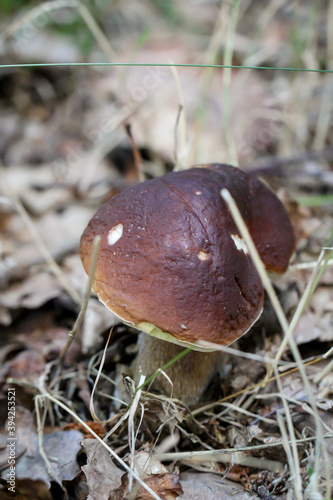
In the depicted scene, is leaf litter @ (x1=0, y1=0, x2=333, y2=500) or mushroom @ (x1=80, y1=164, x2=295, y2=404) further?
leaf litter @ (x1=0, y1=0, x2=333, y2=500)

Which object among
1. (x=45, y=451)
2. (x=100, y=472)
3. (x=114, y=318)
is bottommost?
(x=45, y=451)

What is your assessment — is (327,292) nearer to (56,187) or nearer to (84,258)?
(84,258)

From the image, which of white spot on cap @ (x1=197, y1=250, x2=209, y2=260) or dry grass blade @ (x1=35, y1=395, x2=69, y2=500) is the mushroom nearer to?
white spot on cap @ (x1=197, y1=250, x2=209, y2=260)

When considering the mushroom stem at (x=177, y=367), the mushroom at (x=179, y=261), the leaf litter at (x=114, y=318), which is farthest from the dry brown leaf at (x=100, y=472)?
the mushroom at (x=179, y=261)

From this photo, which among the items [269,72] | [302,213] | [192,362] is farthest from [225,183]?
[269,72]

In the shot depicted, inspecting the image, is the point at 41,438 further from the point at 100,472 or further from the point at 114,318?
the point at 114,318

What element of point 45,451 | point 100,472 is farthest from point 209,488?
point 45,451

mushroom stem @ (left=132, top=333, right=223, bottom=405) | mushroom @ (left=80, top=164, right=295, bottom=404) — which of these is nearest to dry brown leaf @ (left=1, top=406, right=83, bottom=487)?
mushroom stem @ (left=132, top=333, right=223, bottom=405)

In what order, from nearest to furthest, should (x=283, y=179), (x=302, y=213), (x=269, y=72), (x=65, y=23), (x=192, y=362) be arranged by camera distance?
(x=192, y=362), (x=302, y=213), (x=283, y=179), (x=269, y=72), (x=65, y=23)
